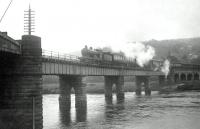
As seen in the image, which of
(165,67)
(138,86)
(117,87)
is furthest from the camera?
(165,67)

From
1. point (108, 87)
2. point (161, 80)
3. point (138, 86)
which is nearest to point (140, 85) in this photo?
point (138, 86)

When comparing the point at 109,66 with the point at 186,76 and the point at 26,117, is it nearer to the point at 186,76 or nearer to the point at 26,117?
the point at 26,117

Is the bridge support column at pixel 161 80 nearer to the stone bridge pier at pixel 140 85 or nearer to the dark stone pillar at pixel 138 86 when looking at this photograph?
the stone bridge pier at pixel 140 85

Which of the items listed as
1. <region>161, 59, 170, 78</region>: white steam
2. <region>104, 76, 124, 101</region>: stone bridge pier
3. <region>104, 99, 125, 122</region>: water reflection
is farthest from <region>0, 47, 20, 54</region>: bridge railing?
<region>161, 59, 170, 78</region>: white steam

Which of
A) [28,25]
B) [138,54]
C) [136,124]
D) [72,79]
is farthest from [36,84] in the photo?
[138,54]

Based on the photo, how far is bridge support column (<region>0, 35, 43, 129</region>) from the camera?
29641 mm

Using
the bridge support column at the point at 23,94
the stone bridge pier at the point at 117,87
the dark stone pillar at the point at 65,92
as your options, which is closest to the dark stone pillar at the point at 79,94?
the dark stone pillar at the point at 65,92

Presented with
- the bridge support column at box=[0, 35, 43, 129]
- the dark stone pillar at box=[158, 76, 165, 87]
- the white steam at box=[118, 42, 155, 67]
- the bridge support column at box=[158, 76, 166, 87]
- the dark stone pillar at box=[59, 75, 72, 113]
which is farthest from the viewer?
the bridge support column at box=[158, 76, 166, 87]

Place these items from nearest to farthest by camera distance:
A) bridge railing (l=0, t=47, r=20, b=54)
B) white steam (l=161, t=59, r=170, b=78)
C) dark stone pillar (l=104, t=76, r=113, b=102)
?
bridge railing (l=0, t=47, r=20, b=54), dark stone pillar (l=104, t=76, r=113, b=102), white steam (l=161, t=59, r=170, b=78)

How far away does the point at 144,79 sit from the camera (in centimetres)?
9600

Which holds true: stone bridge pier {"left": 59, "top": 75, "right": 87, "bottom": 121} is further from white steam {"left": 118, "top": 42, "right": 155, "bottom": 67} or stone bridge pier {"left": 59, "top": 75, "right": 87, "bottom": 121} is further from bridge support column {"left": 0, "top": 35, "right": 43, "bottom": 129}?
white steam {"left": 118, "top": 42, "right": 155, "bottom": 67}

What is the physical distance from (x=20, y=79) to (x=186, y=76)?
106m

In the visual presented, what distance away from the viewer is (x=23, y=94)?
29.8 metres

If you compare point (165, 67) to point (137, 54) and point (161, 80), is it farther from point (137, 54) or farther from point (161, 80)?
point (137, 54)
